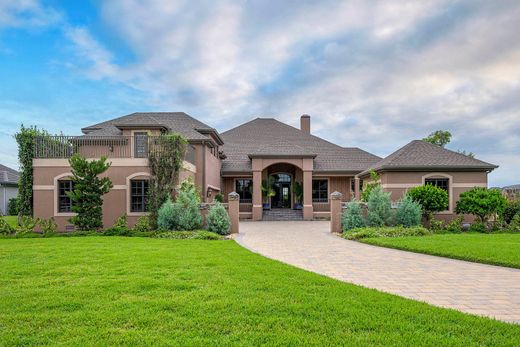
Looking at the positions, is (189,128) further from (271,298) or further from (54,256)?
(271,298)

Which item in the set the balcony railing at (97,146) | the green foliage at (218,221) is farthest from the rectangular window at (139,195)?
the green foliage at (218,221)

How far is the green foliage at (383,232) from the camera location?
45.0 ft

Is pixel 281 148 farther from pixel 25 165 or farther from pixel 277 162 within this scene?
pixel 25 165

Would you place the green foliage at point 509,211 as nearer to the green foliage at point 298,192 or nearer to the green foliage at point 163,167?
the green foliage at point 298,192

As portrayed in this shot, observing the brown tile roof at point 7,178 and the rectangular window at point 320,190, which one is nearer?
the rectangular window at point 320,190

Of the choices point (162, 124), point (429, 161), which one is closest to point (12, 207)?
point (162, 124)

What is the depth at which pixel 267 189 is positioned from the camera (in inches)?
1046

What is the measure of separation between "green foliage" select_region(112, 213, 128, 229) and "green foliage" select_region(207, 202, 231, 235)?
4.12 meters

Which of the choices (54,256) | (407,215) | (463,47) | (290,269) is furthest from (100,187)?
(463,47)

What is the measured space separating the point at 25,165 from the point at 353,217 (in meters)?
16.0

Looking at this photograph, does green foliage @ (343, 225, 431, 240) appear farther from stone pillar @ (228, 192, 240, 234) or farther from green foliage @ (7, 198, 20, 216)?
green foliage @ (7, 198, 20, 216)

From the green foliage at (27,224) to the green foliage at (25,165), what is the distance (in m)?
0.97

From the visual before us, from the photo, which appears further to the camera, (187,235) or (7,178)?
(7,178)

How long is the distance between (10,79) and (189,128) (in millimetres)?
10859
